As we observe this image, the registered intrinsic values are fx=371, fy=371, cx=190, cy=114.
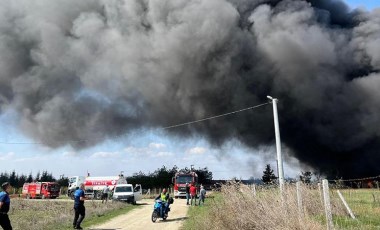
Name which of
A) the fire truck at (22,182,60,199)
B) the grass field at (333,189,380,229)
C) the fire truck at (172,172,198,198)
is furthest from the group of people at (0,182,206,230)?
the fire truck at (22,182,60,199)

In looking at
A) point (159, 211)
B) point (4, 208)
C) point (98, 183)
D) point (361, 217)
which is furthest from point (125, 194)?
point (361, 217)

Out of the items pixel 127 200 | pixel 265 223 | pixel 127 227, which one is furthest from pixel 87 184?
pixel 265 223

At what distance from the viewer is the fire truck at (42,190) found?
49312 mm

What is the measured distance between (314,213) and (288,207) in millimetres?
3488

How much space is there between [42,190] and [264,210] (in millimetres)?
46836

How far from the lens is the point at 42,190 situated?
49406mm

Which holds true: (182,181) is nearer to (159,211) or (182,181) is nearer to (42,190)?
(159,211)

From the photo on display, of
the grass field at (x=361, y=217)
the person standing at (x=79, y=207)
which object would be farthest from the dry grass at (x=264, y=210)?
Result: the person standing at (x=79, y=207)

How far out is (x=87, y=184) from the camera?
47.3 meters

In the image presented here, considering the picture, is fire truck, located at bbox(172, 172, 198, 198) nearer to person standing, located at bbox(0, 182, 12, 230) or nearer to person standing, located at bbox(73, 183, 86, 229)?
person standing, located at bbox(73, 183, 86, 229)

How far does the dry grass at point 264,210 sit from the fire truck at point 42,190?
4287 centimetres

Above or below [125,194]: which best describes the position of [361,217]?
below

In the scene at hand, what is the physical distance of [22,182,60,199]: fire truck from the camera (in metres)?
49.3

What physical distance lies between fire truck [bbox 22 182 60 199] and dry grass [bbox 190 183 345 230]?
4287cm
